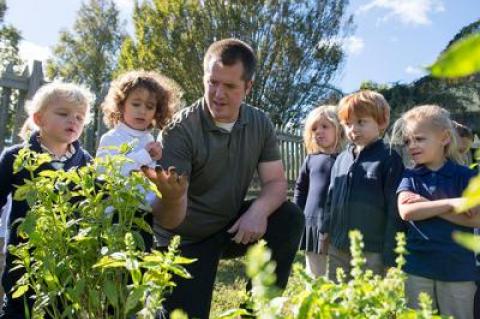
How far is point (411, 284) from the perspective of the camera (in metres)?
2.69

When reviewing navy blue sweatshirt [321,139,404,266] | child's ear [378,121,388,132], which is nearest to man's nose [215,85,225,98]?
navy blue sweatshirt [321,139,404,266]

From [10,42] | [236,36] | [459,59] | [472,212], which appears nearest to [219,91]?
[472,212]

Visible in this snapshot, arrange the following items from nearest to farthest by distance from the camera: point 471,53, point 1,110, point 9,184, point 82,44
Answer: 1. point 471,53
2. point 9,184
3. point 1,110
4. point 82,44

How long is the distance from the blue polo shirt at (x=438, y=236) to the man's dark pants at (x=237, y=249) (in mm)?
606

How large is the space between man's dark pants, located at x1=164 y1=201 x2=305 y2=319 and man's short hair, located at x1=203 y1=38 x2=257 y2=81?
0.78m

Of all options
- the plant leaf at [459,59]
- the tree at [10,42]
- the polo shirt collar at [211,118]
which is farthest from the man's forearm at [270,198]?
the tree at [10,42]

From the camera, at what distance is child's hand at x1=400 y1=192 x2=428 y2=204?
2.68 metres

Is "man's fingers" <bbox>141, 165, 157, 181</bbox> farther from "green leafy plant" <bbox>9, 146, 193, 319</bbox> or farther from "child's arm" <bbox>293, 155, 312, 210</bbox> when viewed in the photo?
"child's arm" <bbox>293, 155, 312, 210</bbox>

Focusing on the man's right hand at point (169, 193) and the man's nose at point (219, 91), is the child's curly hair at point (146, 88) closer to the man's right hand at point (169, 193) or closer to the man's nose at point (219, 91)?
the man's nose at point (219, 91)

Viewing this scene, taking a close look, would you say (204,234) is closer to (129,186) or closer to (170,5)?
(129,186)

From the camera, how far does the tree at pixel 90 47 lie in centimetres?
3092

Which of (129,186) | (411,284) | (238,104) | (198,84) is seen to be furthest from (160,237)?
(198,84)

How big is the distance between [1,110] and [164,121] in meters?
3.38

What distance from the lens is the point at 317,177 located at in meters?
3.65
